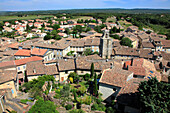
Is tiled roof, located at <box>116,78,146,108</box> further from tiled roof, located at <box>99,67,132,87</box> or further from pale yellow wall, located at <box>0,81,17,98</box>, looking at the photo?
pale yellow wall, located at <box>0,81,17,98</box>

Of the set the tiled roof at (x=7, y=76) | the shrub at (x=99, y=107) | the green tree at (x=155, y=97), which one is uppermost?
the green tree at (x=155, y=97)

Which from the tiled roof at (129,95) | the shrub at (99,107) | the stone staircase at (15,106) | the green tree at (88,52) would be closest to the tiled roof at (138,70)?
the tiled roof at (129,95)

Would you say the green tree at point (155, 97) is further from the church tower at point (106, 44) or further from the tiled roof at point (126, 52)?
the tiled roof at point (126, 52)

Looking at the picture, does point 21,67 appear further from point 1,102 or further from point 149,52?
point 149,52

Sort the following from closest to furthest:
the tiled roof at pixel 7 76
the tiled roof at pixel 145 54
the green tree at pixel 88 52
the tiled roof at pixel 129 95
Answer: the tiled roof at pixel 129 95
the tiled roof at pixel 7 76
the tiled roof at pixel 145 54
the green tree at pixel 88 52

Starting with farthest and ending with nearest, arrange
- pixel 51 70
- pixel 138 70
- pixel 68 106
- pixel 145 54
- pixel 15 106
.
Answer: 1. pixel 145 54
2. pixel 51 70
3. pixel 138 70
4. pixel 68 106
5. pixel 15 106

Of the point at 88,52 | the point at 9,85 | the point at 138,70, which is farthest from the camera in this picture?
the point at 88,52

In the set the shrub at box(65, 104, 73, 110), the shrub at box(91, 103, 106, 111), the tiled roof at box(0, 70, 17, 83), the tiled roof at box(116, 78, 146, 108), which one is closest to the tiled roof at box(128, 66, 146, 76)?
the tiled roof at box(116, 78, 146, 108)

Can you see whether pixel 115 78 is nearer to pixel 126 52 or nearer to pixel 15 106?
pixel 15 106

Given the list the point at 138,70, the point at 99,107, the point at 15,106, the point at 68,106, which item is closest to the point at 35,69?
the point at 15,106
